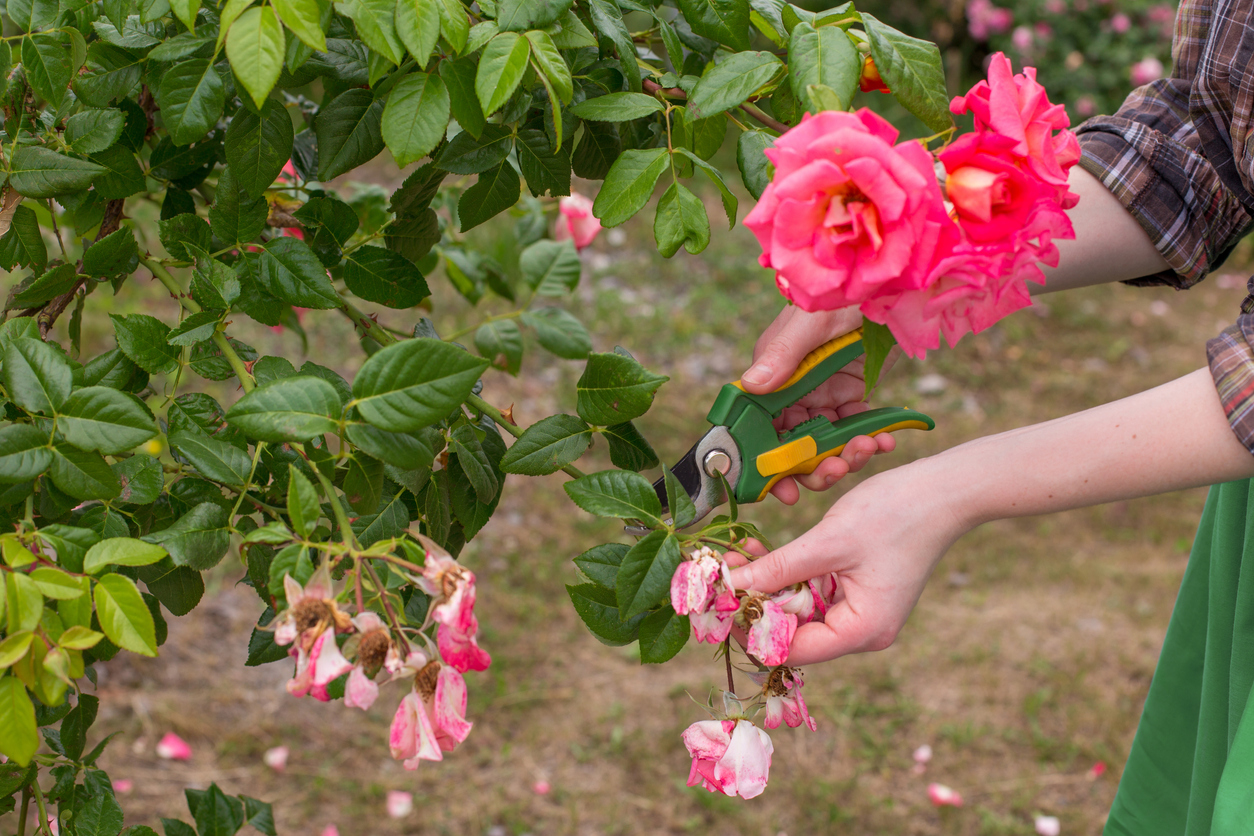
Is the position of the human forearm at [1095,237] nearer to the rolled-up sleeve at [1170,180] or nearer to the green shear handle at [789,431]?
the rolled-up sleeve at [1170,180]

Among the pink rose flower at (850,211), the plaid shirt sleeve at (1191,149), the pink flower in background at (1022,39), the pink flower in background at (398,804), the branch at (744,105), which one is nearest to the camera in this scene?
the pink rose flower at (850,211)

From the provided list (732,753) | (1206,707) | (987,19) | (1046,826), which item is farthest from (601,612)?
(987,19)

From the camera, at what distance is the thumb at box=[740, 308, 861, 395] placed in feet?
2.95

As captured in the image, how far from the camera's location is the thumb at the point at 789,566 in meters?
0.79

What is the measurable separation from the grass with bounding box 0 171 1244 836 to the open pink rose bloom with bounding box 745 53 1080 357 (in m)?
1.56

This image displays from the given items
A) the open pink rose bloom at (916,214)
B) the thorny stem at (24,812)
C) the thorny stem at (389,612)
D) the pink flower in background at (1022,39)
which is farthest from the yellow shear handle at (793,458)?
the pink flower in background at (1022,39)

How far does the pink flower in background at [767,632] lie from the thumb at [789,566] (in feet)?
0.09

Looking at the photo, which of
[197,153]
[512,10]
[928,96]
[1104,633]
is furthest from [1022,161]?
[1104,633]

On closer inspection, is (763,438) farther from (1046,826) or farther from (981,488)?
(1046,826)

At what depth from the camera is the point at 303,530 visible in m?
0.61

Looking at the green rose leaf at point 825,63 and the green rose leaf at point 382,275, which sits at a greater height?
the green rose leaf at point 825,63

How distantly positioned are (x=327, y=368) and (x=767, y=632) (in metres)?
0.41

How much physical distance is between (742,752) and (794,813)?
129 centimetres

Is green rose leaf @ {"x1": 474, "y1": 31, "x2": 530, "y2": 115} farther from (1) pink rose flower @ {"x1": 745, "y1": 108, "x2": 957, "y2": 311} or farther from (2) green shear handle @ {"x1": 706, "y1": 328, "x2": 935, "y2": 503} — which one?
(2) green shear handle @ {"x1": 706, "y1": 328, "x2": 935, "y2": 503}
